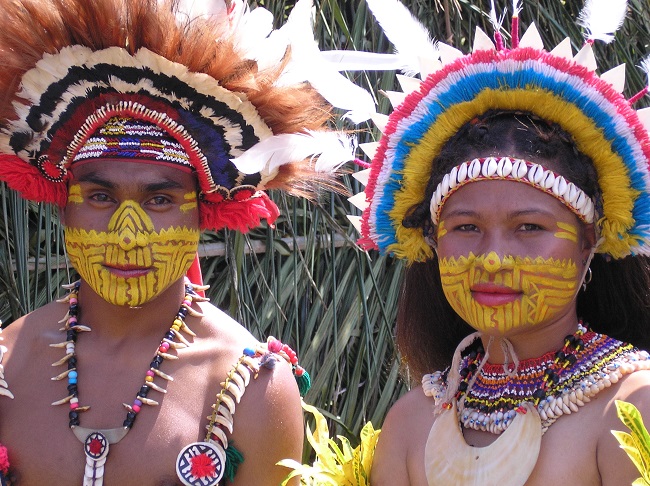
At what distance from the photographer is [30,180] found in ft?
10.7

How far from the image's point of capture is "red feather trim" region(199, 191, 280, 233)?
3258 mm

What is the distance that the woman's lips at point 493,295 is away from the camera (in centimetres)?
251

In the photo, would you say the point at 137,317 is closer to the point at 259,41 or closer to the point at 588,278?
the point at 259,41

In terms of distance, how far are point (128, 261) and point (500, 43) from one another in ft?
4.29

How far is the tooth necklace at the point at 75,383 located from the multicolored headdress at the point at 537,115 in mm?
809

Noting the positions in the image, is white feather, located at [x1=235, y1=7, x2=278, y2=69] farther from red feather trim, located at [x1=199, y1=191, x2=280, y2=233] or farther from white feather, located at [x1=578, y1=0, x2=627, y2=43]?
white feather, located at [x1=578, y1=0, x2=627, y2=43]

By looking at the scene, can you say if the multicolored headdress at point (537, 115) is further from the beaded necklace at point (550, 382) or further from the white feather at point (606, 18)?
the beaded necklace at point (550, 382)

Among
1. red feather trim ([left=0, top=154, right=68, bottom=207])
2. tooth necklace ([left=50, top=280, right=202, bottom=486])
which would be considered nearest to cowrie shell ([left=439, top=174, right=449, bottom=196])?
tooth necklace ([left=50, top=280, right=202, bottom=486])

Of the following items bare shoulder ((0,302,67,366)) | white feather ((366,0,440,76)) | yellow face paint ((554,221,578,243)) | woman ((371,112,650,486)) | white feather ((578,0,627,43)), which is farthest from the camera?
bare shoulder ((0,302,67,366))

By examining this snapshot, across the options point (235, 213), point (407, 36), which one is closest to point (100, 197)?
point (235, 213)

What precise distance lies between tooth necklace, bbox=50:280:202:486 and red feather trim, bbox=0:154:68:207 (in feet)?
1.05

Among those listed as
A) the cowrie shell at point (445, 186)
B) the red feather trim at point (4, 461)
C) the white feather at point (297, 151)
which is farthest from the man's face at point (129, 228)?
the cowrie shell at point (445, 186)

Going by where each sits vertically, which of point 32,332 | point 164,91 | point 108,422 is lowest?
point 108,422

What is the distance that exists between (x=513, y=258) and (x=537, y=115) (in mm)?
437
